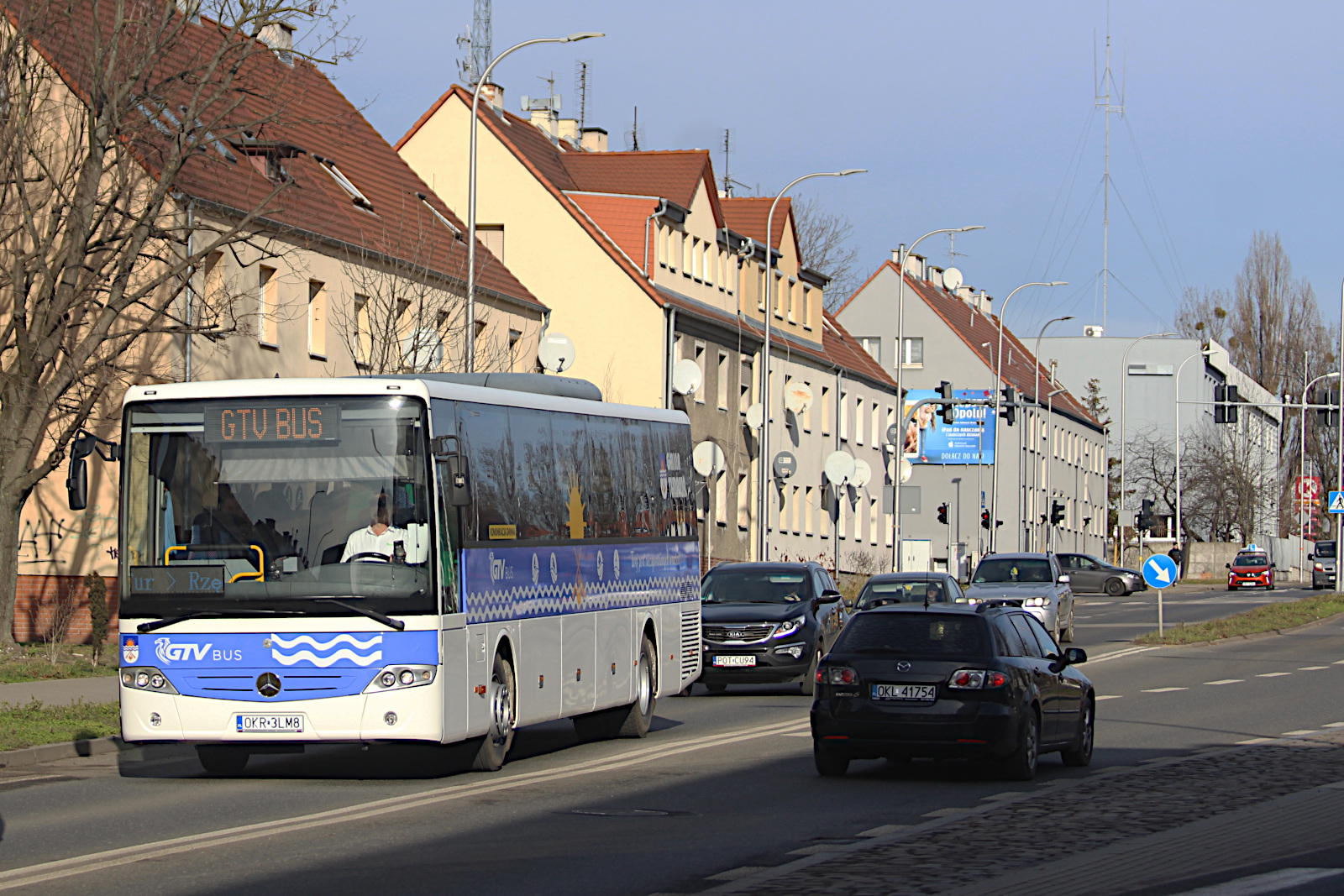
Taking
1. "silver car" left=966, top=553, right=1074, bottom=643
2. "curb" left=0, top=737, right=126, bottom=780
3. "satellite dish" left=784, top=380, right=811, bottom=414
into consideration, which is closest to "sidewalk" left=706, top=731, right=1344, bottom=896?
"curb" left=0, top=737, right=126, bottom=780

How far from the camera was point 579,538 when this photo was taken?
1730 centimetres

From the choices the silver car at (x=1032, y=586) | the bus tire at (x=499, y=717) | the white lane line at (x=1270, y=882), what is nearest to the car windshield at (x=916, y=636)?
the bus tire at (x=499, y=717)

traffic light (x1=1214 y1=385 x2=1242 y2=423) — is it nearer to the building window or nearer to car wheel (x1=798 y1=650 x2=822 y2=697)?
the building window

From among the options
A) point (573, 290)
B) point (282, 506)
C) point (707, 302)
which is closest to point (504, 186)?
point (573, 290)

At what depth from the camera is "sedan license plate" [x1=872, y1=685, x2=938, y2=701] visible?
45.9 feet

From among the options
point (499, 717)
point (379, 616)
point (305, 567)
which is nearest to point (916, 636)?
point (499, 717)

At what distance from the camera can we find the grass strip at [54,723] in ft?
53.4

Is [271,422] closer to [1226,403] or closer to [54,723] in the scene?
[54,723]

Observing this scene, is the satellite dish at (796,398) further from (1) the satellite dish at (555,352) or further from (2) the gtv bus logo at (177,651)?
(2) the gtv bus logo at (177,651)

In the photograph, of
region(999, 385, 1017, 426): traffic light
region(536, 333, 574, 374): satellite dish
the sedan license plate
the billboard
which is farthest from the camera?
the billboard

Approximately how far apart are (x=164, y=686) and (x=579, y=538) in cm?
460

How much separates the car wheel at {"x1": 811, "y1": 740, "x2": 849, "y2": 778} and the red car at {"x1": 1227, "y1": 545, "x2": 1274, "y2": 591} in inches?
2683

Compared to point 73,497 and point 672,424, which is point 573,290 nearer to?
point 672,424

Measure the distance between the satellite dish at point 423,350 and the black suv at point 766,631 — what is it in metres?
7.55
